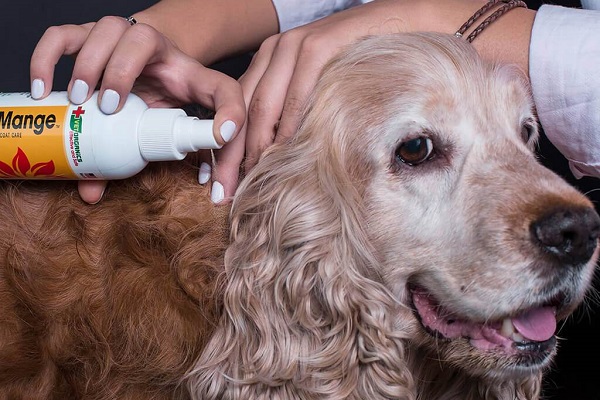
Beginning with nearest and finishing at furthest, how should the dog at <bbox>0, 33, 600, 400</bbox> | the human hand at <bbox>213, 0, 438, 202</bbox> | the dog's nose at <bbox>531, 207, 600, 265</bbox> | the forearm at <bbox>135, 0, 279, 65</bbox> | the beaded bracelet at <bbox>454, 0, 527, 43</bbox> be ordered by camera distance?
1. the dog's nose at <bbox>531, 207, 600, 265</bbox>
2. the dog at <bbox>0, 33, 600, 400</bbox>
3. the human hand at <bbox>213, 0, 438, 202</bbox>
4. the beaded bracelet at <bbox>454, 0, 527, 43</bbox>
5. the forearm at <bbox>135, 0, 279, 65</bbox>

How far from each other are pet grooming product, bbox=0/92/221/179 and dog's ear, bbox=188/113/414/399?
0.58ft

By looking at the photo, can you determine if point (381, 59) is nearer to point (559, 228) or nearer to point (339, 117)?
point (339, 117)

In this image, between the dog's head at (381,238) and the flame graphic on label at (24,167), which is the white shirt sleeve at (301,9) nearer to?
the dog's head at (381,238)

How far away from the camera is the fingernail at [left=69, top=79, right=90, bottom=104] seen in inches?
47.8

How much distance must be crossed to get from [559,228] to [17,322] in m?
0.88

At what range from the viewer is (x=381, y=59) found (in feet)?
4.26

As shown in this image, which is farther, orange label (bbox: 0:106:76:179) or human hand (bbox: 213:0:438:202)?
human hand (bbox: 213:0:438:202)

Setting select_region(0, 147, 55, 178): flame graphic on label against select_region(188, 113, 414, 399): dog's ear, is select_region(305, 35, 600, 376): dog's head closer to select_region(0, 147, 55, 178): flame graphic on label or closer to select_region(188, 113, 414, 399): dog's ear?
select_region(188, 113, 414, 399): dog's ear

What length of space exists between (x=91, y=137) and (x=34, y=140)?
0.09m

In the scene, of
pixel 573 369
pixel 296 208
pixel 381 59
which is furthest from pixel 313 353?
pixel 573 369

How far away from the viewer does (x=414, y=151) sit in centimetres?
124

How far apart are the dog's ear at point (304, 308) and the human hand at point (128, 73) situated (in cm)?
15

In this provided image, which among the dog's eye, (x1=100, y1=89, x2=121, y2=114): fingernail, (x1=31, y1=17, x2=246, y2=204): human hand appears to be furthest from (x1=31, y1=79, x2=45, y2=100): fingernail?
the dog's eye

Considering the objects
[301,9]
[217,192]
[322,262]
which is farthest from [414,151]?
[301,9]
